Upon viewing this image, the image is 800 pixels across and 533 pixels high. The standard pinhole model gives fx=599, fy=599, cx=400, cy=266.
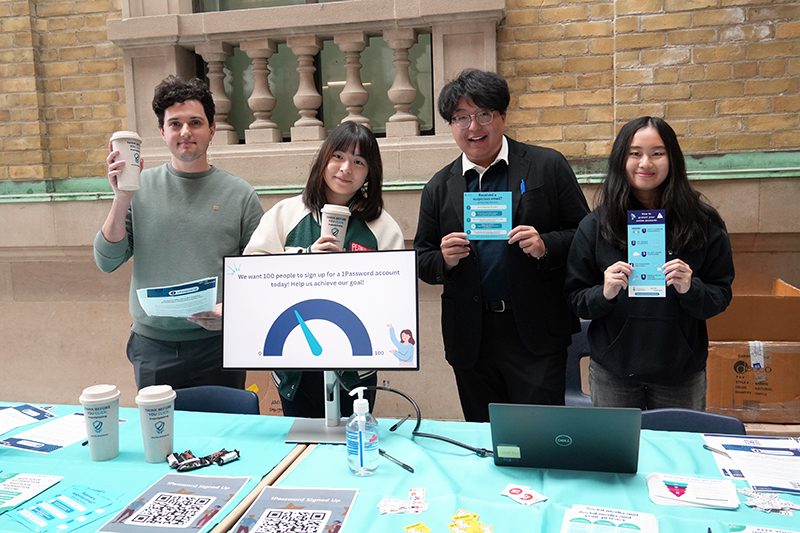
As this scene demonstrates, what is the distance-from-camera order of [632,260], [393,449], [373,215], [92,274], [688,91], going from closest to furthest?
[393,449]
[632,260]
[373,215]
[688,91]
[92,274]

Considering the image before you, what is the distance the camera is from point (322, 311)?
1.92m

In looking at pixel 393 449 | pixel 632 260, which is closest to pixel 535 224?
pixel 632 260

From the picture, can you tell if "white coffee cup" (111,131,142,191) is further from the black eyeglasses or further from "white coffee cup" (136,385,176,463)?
the black eyeglasses

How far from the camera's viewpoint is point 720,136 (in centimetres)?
339

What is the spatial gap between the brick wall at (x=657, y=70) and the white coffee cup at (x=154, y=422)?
2.74m

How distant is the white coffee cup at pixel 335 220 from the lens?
2.10m

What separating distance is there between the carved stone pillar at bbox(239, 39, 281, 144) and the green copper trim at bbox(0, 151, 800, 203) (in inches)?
15.2

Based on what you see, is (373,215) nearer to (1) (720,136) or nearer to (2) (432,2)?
(2) (432,2)

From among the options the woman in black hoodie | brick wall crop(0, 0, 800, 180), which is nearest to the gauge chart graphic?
→ the woman in black hoodie

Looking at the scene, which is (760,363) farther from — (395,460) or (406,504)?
(406,504)

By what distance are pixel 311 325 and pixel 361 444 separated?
0.46m

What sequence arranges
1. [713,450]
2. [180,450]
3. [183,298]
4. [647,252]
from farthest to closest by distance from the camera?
[183,298] → [647,252] → [180,450] → [713,450]

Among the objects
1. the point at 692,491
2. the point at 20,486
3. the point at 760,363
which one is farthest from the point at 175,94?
the point at 760,363

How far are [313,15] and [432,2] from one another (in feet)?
2.51
